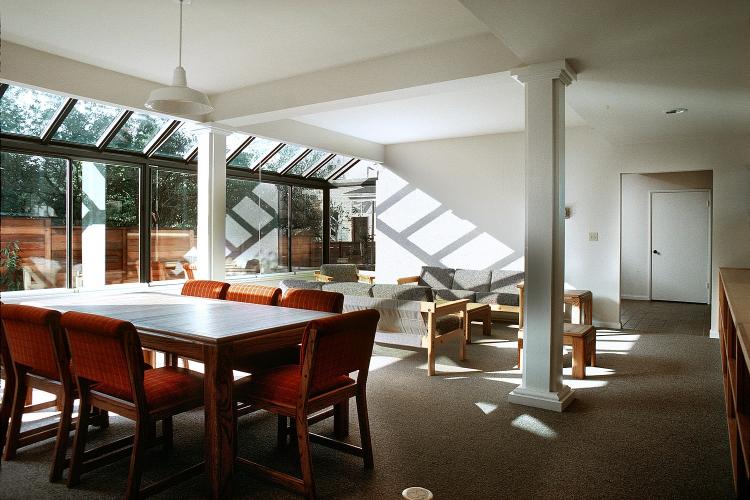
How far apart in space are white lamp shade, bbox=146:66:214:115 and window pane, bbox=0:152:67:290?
116 inches

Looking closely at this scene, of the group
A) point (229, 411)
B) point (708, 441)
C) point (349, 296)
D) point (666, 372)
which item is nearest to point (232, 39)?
point (349, 296)

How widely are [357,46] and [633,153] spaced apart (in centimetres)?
451

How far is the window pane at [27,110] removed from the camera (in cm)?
536

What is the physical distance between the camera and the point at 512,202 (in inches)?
319

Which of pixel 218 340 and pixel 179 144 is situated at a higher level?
pixel 179 144

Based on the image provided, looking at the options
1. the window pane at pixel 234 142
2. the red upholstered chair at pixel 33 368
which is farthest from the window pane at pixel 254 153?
the red upholstered chair at pixel 33 368

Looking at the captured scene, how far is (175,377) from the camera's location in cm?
280

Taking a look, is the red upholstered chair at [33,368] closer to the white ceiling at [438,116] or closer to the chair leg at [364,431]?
the chair leg at [364,431]

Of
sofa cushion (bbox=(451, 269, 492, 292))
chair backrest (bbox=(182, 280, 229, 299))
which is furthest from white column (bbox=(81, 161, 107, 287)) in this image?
sofa cushion (bbox=(451, 269, 492, 292))

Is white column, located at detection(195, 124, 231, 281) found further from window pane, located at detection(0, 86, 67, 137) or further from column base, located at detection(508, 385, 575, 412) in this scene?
column base, located at detection(508, 385, 575, 412)

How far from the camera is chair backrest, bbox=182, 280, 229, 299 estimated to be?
432 cm

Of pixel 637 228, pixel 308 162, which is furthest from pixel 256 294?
pixel 637 228

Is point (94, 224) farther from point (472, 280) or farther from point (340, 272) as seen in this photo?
point (472, 280)

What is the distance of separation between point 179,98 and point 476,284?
17.5 ft
